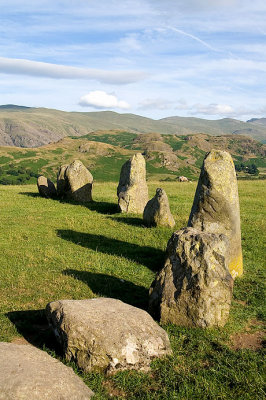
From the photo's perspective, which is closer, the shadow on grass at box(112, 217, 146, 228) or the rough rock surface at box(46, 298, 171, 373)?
the rough rock surface at box(46, 298, 171, 373)

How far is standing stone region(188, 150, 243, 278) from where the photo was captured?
14094mm

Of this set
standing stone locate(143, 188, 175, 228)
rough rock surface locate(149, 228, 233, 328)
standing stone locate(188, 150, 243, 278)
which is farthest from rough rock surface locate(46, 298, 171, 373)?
standing stone locate(143, 188, 175, 228)

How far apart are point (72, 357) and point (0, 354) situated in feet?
5.28

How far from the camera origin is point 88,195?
28.9m

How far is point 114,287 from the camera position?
493 inches

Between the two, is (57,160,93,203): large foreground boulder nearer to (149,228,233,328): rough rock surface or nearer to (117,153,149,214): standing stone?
(117,153,149,214): standing stone

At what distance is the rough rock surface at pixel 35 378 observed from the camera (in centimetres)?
627

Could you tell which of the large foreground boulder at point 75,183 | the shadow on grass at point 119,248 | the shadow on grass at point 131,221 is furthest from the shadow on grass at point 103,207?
the shadow on grass at point 119,248

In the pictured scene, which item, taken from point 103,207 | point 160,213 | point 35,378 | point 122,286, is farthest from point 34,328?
point 103,207

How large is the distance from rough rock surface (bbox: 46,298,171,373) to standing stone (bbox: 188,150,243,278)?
20.8 feet

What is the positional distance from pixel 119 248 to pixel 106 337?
9228 millimetres

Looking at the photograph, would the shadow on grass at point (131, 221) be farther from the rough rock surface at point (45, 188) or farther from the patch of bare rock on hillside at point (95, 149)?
the patch of bare rock on hillside at point (95, 149)

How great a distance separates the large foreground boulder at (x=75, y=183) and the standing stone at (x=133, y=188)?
13.0ft

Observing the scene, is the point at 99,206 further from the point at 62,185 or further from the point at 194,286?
the point at 194,286
